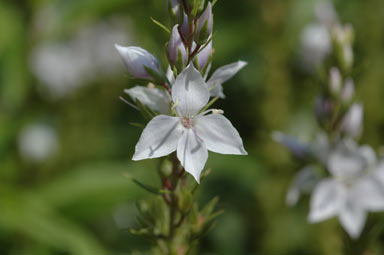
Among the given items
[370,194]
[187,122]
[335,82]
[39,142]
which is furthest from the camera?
[39,142]

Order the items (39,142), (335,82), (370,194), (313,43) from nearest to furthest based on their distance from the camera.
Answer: (335,82), (370,194), (313,43), (39,142)

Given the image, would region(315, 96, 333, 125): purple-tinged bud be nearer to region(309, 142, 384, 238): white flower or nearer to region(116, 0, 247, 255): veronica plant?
region(309, 142, 384, 238): white flower

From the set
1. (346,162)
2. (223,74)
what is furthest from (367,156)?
(223,74)

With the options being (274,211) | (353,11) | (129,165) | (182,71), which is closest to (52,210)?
(129,165)

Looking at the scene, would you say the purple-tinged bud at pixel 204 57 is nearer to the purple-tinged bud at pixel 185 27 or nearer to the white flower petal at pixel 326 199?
the purple-tinged bud at pixel 185 27

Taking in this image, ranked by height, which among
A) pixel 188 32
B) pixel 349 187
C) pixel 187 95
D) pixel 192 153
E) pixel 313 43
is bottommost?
pixel 349 187

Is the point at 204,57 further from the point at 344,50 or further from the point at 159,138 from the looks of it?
the point at 344,50

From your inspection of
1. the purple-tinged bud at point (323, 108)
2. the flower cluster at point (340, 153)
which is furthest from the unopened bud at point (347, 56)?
the purple-tinged bud at point (323, 108)
